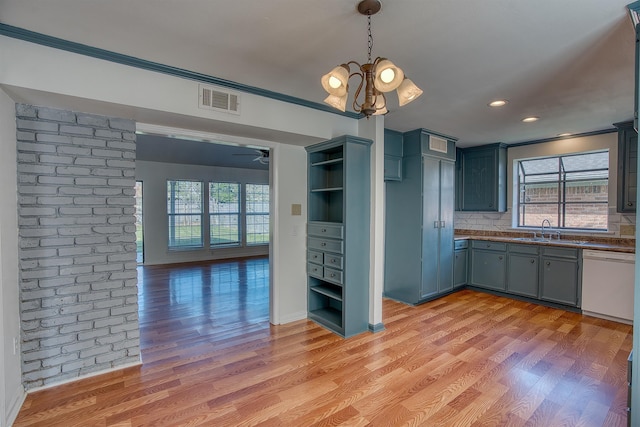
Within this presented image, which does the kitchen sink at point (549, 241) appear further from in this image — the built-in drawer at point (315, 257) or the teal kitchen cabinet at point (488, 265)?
the built-in drawer at point (315, 257)

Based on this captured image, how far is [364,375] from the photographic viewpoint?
2.53 metres

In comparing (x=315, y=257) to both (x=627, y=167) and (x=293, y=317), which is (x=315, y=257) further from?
(x=627, y=167)

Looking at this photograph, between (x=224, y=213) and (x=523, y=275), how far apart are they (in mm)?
6801

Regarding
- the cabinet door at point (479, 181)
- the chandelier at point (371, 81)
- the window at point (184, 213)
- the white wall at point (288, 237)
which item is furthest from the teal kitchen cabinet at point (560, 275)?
the window at point (184, 213)

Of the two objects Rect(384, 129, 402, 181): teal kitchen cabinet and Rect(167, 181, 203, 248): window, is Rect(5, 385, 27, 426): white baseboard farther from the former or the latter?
Rect(167, 181, 203, 248): window

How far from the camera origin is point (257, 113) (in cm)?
287

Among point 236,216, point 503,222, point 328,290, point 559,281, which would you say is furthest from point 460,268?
Answer: point 236,216

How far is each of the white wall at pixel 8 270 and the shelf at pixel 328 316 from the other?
2.55 metres

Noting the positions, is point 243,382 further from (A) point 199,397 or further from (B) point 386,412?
(B) point 386,412

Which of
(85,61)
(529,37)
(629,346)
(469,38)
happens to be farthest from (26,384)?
(629,346)

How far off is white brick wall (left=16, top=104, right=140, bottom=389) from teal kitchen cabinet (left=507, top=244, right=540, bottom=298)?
15.9 feet

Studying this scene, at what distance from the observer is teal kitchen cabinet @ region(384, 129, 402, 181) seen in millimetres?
4258

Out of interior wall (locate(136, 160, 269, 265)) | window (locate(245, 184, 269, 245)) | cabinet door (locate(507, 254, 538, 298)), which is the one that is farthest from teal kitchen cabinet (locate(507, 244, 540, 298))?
interior wall (locate(136, 160, 269, 265))

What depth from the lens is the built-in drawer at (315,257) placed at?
11.8 ft
